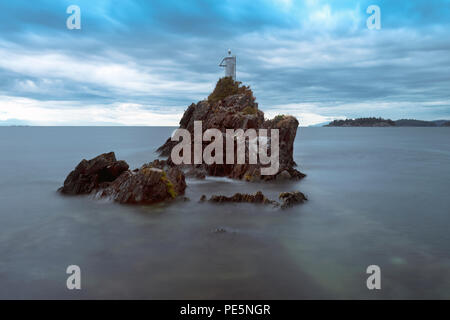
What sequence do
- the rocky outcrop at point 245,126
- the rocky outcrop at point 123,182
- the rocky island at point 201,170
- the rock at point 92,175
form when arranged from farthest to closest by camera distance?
the rocky outcrop at point 245,126 < the rock at point 92,175 < the rocky island at point 201,170 < the rocky outcrop at point 123,182

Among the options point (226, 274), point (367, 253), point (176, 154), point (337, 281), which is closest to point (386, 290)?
point (337, 281)

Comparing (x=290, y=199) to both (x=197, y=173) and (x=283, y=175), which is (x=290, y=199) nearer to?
(x=283, y=175)

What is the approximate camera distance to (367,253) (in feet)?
50.4

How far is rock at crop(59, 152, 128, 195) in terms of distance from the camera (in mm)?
26016

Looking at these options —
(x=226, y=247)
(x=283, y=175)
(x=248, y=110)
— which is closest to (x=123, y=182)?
(x=226, y=247)

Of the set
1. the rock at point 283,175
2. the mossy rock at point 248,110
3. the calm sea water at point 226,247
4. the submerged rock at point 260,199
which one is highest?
the mossy rock at point 248,110

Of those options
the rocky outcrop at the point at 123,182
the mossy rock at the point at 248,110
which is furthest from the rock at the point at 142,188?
the mossy rock at the point at 248,110

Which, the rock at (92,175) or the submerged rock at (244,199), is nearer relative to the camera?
the submerged rock at (244,199)

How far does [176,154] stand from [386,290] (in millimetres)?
34439

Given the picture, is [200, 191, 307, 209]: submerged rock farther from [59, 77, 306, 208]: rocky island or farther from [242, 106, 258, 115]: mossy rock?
[242, 106, 258, 115]: mossy rock

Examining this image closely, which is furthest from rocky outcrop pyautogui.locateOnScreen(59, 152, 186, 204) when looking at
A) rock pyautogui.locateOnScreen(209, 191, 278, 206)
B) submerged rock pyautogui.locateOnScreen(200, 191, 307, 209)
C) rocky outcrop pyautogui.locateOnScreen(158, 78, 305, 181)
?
rocky outcrop pyautogui.locateOnScreen(158, 78, 305, 181)

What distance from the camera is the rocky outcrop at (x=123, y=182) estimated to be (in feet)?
75.6

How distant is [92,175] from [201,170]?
1220 centimetres

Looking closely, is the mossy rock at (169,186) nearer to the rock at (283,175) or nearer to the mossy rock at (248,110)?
the rock at (283,175)
